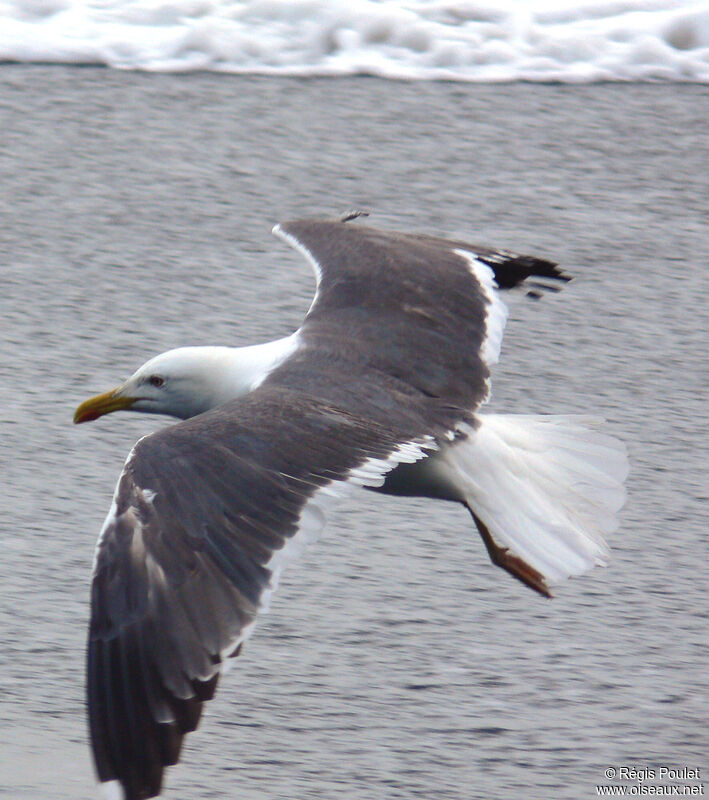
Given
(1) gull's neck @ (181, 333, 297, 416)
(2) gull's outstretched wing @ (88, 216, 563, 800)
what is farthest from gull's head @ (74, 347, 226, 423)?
(2) gull's outstretched wing @ (88, 216, 563, 800)

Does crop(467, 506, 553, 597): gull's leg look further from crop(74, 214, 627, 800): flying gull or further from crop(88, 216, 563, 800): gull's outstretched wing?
crop(88, 216, 563, 800): gull's outstretched wing

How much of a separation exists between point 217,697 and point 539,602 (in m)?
0.73

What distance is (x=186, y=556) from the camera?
8.91ft

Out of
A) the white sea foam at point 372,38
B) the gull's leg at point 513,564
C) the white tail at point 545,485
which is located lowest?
the gull's leg at point 513,564

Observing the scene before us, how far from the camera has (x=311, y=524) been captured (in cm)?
279

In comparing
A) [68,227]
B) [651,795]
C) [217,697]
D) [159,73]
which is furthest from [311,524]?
[159,73]

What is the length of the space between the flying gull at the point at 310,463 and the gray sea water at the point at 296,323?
0.21 meters

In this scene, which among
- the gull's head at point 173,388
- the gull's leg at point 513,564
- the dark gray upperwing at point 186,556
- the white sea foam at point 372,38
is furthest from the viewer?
the white sea foam at point 372,38

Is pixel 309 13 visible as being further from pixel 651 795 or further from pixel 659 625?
pixel 651 795

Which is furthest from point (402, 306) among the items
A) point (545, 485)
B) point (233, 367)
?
point (545, 485)

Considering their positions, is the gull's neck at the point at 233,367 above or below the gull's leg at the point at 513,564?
above

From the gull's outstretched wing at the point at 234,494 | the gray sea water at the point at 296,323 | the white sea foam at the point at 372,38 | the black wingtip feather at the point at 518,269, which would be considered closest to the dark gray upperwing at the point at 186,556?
the gull's outstretched wing at the point at 234,494

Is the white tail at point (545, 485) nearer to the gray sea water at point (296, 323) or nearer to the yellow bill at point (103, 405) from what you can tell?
the gray sea water at point (296, 323)

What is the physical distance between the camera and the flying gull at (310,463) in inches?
103
